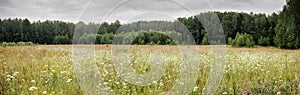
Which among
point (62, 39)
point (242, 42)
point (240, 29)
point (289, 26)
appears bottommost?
point (242, 42)

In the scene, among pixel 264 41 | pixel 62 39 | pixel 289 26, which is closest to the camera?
pixel 289 26

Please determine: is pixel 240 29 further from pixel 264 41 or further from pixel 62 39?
pixel 62 39

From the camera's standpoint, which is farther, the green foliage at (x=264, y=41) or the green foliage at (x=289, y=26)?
the green foliage at (x=264, y=41)

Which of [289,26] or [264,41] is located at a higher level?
[289,26]

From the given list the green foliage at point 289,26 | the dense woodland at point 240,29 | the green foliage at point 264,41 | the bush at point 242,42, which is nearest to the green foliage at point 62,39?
the dense woodland at point 240,29

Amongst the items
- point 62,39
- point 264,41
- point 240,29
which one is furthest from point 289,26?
point 62,39

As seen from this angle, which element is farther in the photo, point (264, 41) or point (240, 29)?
point (240, 29)

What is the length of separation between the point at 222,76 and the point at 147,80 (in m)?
1.69

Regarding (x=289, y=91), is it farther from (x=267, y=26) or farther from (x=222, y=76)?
(x=267, y=26)

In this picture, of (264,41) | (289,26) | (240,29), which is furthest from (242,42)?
(240,29)

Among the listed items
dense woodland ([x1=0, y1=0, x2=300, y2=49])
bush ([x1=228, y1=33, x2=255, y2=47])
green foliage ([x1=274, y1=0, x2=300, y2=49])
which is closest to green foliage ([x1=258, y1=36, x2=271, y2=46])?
dense woodland ([x1=0, y1=0, x2=300, y2=49])

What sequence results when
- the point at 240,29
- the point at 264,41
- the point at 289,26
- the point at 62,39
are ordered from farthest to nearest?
the point at 240,29 < the point at 264,41 < the point at 62,39 < the point at 289,26

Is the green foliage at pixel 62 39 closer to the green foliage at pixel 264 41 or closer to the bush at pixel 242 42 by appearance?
the bush at pixel 242 42

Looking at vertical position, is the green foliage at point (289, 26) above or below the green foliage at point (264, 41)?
above
